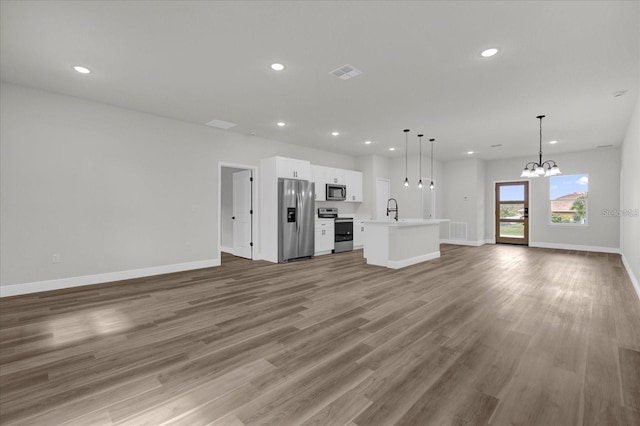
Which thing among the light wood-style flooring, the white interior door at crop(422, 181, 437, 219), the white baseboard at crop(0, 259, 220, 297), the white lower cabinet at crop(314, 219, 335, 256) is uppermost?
the white interior door at crop(422, 181, 437, 219)

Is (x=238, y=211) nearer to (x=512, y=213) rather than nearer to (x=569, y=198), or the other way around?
(x=512, y=213)

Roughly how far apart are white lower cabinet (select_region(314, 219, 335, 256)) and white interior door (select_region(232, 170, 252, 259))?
1705 mm

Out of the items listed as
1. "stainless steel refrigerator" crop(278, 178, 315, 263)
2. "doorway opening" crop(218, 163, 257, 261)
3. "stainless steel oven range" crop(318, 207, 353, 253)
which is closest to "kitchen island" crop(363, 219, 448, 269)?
"stainless steel refrigerator" crop(278, 178, 315, 263)

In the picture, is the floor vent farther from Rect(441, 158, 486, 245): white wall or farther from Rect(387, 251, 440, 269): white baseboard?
Rect(387, 251, 440, 269): white baseboard

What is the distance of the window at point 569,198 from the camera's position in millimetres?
8227

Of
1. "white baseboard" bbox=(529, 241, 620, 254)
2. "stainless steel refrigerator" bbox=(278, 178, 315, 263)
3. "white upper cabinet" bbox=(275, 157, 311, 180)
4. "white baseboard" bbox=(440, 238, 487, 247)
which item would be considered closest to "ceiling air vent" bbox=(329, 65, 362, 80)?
"white upper cabinet" bbox=(275, 157, 311, 180)

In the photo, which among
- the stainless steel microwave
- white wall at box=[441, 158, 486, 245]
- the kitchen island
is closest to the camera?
the kitchen island

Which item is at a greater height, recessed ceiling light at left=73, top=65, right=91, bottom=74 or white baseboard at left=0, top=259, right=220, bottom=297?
recessed ceiling light at left=73, top=65, right=91, bottom=74

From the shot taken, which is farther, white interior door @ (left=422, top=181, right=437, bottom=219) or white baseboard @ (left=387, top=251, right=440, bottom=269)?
white interior door @ (left=422, top=181, right=437, bottom=219)

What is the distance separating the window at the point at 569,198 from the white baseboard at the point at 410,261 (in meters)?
4.75

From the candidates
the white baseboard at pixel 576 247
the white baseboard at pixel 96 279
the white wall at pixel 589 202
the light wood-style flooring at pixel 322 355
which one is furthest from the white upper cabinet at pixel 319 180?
the white baseboard at pixel 576 247

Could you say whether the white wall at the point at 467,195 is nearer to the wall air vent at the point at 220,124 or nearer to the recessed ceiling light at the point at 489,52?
the recessed ceiling light at the point at 489,52

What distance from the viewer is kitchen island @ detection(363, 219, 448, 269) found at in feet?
18.6

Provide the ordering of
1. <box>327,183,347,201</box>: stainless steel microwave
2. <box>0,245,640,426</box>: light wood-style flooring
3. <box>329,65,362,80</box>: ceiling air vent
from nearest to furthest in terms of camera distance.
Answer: <box>0,245,640,426</box>: light wood-style flooring < <box>329,65,362,80</box>: ceiling air vent < <box>327,183,347,201</box>: stainless steel microwave
